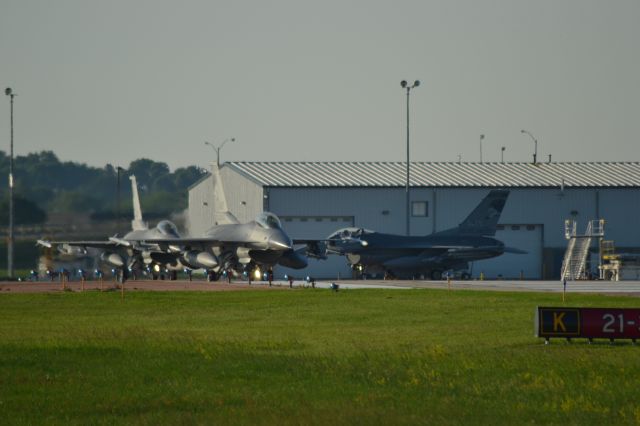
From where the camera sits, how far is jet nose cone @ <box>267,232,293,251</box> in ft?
216

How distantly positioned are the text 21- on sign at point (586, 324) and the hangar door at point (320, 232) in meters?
56.2

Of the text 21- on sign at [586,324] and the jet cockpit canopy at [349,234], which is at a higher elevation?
the jet cockpit canopy at [349,234]

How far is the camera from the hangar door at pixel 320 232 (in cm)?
8462

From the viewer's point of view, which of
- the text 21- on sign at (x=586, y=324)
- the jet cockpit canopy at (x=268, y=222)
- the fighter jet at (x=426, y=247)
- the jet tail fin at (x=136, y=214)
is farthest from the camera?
the jet tail fin at (x=136, y=214)

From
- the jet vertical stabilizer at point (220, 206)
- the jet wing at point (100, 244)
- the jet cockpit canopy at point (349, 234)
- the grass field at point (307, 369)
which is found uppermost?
the jet vertical stabilizer at point (220, 206)

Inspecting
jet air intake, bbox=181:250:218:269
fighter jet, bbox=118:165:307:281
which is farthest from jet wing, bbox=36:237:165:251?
jet air intake, bbox=181:250:218:269

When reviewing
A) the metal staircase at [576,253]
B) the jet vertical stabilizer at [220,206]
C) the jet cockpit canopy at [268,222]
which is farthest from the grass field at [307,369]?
the metal staircase at [576,253]

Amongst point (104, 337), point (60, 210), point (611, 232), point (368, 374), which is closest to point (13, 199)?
point (60, 210)

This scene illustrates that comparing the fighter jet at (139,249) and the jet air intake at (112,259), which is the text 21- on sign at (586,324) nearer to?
the fighter jet at (139,249)

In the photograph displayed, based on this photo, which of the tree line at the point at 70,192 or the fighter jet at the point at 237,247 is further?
the tree line at the point at 70,192

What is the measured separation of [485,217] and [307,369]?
57.6 metres

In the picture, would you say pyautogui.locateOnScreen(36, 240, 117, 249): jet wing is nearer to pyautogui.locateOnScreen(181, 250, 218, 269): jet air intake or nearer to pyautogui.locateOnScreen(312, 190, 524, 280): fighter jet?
pyautogui.locateOnScreen(181, 250, 218, 269): jet air intake

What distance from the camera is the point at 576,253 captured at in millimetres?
82875

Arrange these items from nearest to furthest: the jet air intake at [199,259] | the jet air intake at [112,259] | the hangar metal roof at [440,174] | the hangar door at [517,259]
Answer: the jet air intake at [199,259]
the jet air intake at [112,259]
the hangar door at [517,259]
the hangar metal roof at [440,174]
